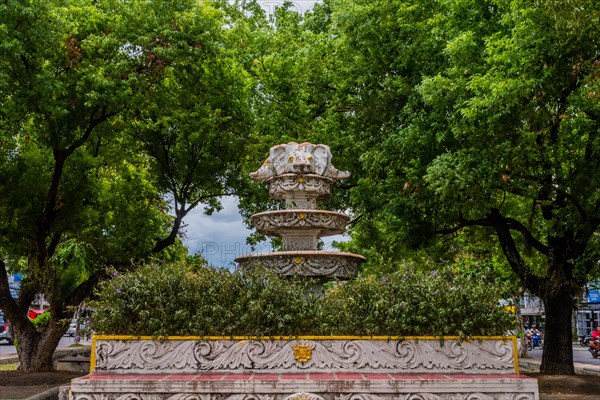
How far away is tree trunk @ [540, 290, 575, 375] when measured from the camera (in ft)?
45.0

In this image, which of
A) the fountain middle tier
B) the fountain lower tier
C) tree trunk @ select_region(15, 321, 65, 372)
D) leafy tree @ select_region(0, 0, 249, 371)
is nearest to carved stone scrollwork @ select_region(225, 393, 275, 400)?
the fountain lower tier

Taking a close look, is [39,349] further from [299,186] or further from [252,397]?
[252,397]

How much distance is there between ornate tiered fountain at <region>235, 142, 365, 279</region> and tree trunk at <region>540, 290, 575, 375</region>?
662 centimetres

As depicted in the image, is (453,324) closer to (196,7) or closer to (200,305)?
(200,305)

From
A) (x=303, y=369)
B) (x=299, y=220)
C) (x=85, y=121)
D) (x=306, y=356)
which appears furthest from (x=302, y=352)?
(x=85, y=121)

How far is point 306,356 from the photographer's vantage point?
7.04 meters

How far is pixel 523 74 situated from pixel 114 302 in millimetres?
7935

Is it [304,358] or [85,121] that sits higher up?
[85,121]

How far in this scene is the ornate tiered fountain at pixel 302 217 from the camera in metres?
8.85

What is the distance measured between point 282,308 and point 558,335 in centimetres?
914

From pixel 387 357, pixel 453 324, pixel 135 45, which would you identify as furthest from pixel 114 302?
pixel 135 45

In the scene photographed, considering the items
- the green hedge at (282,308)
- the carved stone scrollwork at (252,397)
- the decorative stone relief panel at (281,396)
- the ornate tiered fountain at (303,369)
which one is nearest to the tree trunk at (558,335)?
the green hedge at (282,308)

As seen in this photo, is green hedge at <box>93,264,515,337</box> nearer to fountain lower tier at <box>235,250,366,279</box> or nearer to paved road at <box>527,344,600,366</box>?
fountain lower tier at <box>235,250,366,279</box>

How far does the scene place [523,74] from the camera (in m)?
10.9
